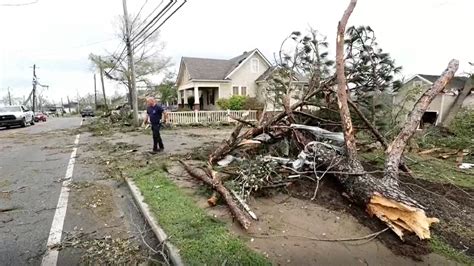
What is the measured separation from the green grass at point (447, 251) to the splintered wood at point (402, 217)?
5.7 inches

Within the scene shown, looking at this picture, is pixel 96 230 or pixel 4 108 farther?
pixel 4 108

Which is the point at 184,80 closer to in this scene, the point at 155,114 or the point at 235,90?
the point at 235,90

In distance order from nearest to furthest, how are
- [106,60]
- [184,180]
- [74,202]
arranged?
[74,202]
[184,180]
[106,60]

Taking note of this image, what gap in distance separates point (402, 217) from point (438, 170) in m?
4.13

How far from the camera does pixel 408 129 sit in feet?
18.0

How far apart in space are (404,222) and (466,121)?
8516 millimetres

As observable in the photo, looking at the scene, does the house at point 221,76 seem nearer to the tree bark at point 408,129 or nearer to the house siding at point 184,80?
the house siding at point 184,80

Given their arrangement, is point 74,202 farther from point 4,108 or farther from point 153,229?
point 4,108

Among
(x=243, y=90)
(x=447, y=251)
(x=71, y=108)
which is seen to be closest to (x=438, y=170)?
(x=447, y=251)

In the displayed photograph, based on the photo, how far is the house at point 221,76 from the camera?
27.7 meters

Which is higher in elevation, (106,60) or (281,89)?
(106,60)

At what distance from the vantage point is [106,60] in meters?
35.6

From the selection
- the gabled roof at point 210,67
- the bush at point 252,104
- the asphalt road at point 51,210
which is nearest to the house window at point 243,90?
the gabled roof at point 210,67

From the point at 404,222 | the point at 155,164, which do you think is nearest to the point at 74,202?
the point at 155,164
